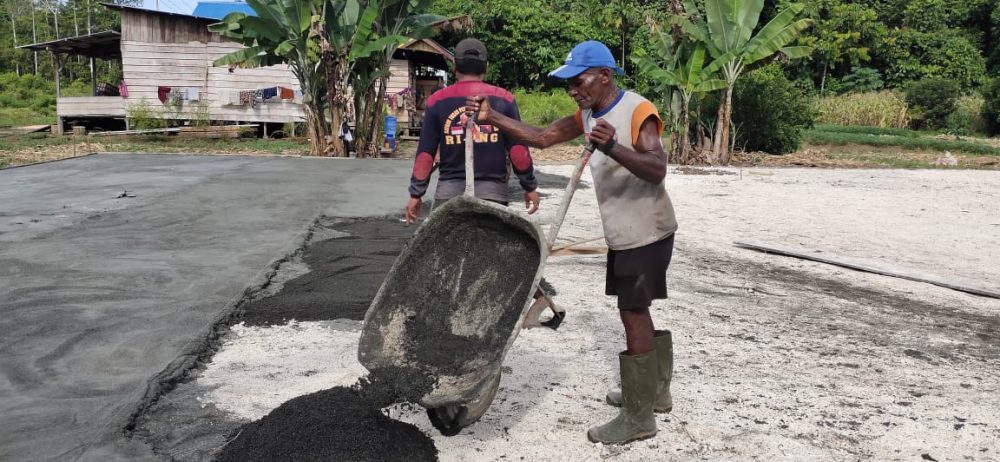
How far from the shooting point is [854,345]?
15.4ft

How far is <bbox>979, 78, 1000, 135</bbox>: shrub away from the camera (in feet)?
82.4

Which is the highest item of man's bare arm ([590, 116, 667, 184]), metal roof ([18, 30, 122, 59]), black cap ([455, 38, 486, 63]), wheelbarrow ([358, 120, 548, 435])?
metal roof ([18, 30, 122, 59])

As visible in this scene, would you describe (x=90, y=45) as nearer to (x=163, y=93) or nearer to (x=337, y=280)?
(x=163, y=93)

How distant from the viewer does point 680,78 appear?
56.8ft

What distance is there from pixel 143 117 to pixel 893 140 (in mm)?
21476

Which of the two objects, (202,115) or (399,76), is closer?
(202,115)

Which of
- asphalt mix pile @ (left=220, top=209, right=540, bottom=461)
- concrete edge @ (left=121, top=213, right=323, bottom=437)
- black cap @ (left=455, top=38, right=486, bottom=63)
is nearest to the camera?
asphalt mix pile @ (left=220, top=209, right=540, bottom=461)

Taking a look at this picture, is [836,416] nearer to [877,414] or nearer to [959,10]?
[877,414]

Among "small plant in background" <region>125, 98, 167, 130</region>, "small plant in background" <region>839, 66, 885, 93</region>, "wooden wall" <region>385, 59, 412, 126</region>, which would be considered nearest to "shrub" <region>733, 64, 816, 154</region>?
"wooden wall" <region>385, 59, 412, 126</region>

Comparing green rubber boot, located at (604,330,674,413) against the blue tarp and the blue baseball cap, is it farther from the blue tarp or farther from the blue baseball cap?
the blue tarp

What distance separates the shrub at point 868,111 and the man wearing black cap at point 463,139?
1025 inches

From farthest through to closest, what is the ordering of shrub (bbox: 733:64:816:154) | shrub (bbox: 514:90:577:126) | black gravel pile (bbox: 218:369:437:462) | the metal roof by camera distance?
shrub (bbox: 514:90:577:126) < the metal roof < shrub (bbox: 733:64:816:154) < black gravel pile (bbox: 218:369:437:462)

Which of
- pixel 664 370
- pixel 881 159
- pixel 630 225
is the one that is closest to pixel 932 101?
pixel 881 159

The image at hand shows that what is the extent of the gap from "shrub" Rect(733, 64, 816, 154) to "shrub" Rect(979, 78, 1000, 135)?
A: 886 centimetres
